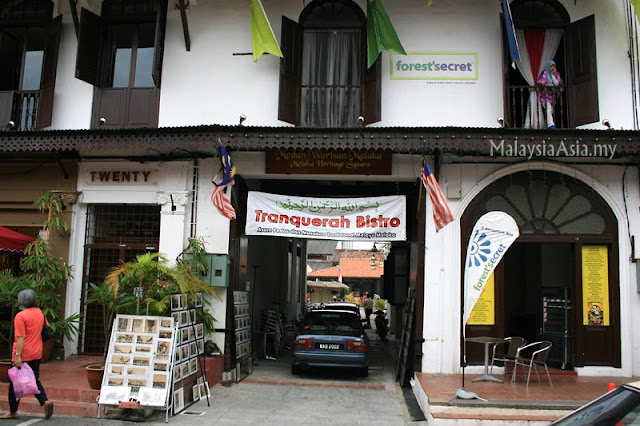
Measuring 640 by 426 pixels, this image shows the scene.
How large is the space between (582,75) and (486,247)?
504 cm

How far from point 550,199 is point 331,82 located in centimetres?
520

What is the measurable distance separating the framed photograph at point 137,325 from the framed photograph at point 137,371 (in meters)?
0.56

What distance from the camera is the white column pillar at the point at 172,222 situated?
11.2 metres

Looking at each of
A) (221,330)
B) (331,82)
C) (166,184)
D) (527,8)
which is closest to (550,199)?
(527,8)

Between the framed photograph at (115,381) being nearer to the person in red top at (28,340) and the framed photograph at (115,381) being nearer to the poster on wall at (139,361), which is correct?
the poster on wall at (139,361)

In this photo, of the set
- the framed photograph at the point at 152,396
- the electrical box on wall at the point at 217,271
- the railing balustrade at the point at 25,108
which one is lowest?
the framed photograph at the point at 152,396

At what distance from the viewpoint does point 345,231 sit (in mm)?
11102

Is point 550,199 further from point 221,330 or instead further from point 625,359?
point 221,330

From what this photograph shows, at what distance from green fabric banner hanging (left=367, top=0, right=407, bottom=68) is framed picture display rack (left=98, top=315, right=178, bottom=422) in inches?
255

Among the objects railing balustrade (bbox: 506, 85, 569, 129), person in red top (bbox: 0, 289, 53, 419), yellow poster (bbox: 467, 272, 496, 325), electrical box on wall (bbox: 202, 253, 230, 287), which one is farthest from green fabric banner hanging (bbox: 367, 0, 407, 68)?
person in red top (bbox: 0, 289, 53, 419)

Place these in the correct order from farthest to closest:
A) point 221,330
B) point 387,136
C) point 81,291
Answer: point 81,291, point 221,330, point 387,136

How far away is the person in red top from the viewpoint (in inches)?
297

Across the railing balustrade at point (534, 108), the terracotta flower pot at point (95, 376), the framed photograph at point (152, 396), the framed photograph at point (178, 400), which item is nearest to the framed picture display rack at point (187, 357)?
the framed photograph at point (178, 400)

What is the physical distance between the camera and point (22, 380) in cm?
745
